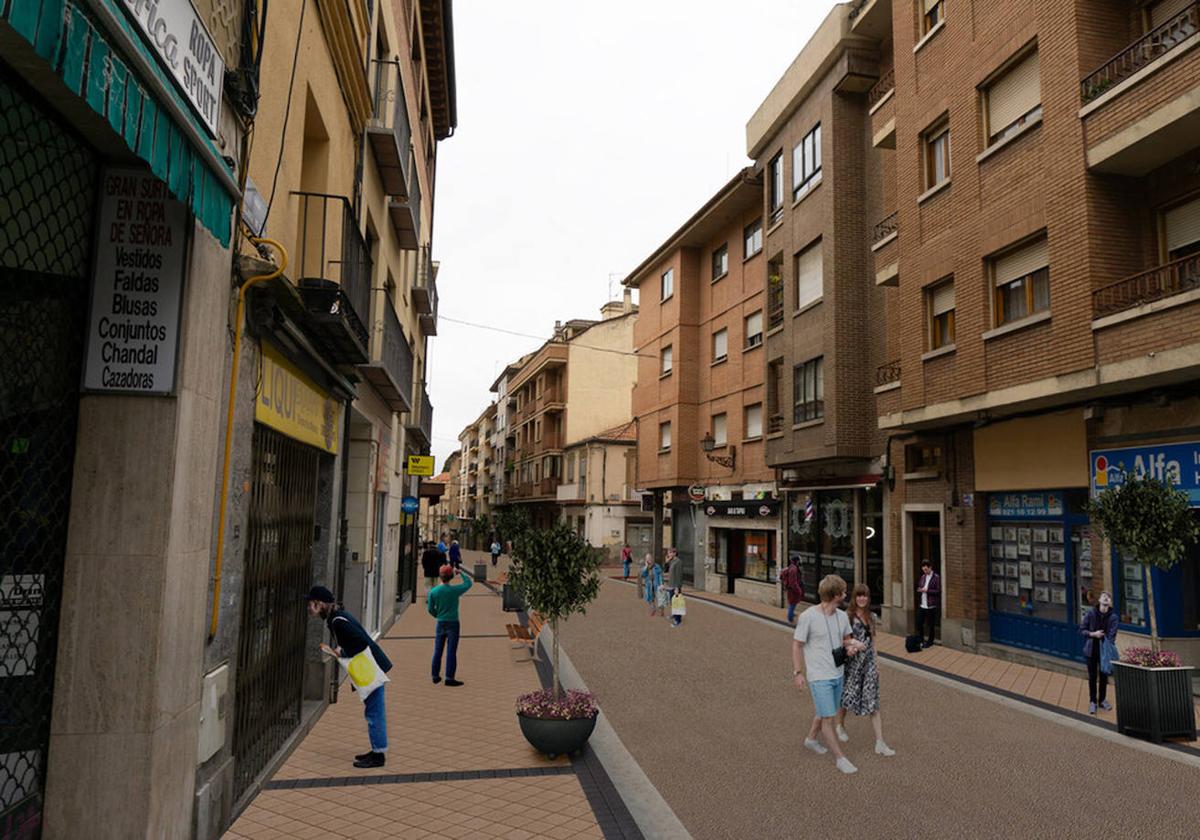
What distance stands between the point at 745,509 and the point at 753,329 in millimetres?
6176

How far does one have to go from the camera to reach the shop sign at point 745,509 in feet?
81.0

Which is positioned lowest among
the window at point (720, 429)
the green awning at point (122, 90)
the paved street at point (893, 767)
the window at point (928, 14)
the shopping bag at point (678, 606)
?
A: the paved street at point (893, 767)

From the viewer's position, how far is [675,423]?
3080cm

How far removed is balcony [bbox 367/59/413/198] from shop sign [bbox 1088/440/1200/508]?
1123 cm

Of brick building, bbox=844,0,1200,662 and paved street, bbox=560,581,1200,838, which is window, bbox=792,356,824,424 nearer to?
brick building, bbox=844,0,1200,662

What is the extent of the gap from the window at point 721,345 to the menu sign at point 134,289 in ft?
82.5

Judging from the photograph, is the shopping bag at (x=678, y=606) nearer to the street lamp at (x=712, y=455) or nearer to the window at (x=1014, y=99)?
the street lamp at (x=712, y=455)

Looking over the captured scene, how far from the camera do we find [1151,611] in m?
9.11

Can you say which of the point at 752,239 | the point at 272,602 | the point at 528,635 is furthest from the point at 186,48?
the point at 752,239

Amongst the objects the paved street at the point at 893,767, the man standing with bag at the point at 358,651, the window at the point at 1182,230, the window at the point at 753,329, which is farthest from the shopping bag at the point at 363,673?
the window at the point at 753,329

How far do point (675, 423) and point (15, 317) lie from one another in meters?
27.7

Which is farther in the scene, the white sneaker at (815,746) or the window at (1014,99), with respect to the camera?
the window at (1014,99)

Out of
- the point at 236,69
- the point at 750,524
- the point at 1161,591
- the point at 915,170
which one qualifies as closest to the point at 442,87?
the point at 915,170

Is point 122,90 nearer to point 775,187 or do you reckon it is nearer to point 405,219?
point 405,219
